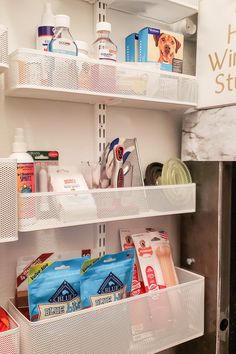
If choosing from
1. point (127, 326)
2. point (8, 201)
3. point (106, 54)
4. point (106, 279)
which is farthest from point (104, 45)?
point (127, 326)

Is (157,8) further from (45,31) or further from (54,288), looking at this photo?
(54,288)

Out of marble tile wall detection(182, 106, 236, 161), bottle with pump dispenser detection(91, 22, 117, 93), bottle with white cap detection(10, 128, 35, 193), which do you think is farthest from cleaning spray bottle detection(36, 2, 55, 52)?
marble tile wall detection(182, 106, 236, 161)

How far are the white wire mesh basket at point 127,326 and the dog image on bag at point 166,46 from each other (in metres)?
0.70

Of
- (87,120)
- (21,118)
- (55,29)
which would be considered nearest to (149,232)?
(87,120)

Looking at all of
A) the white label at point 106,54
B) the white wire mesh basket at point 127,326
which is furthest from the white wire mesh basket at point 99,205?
the white label at point 106,54

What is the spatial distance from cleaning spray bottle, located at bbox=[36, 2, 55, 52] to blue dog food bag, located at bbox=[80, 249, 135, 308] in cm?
58

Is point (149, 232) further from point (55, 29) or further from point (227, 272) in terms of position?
point (55, 29)

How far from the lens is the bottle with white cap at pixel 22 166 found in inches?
35.8

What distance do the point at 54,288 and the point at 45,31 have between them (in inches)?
25.8

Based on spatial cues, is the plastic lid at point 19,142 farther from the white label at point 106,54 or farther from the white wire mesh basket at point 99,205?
the white label at point 106,54

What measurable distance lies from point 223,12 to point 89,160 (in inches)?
24.0

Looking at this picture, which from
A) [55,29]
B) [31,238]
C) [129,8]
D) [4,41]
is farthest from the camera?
[129,8]

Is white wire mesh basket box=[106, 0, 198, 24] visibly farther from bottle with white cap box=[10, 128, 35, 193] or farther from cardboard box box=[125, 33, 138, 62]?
bottle with white cap box=[10, 128, 35, 193]

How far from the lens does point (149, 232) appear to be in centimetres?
127
